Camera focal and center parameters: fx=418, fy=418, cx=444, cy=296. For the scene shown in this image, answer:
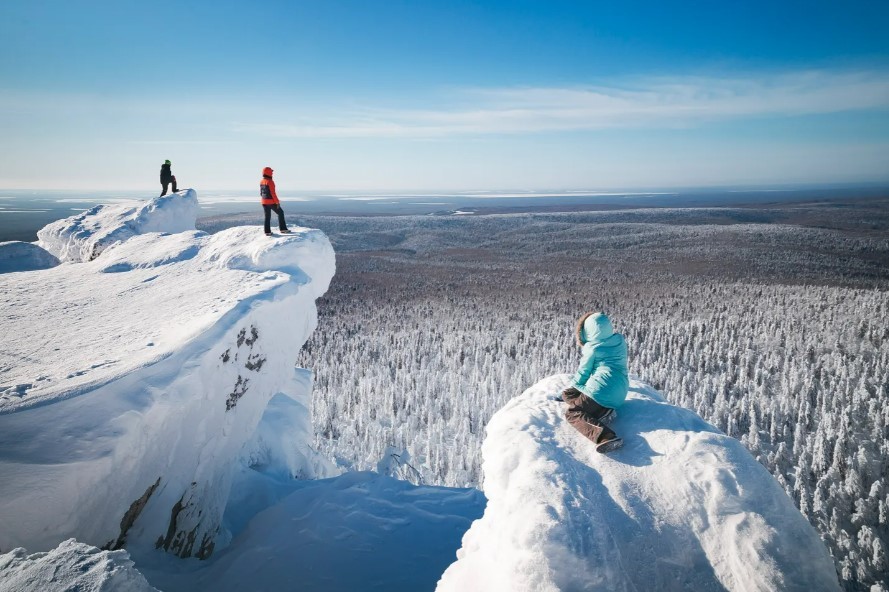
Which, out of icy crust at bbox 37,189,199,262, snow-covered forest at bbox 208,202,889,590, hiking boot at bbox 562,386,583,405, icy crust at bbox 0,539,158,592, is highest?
icy crust at bbox 37,189,199,262

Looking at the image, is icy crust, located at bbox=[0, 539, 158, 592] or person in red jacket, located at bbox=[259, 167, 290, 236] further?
person in red jacket, located at bbox=[259, 167, 290, 236]

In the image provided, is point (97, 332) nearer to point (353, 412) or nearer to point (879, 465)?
point (353, 412)

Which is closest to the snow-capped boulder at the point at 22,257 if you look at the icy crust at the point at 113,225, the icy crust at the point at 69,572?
the icy crust at the point at 113,225

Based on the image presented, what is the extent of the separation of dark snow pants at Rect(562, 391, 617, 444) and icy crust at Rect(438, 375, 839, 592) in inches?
4.4

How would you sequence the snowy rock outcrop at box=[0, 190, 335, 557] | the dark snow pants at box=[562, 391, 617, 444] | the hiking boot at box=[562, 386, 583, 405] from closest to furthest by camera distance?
the snowy rock outcrop at box=[0, 190, 335, 557] < the dark snow pants at box=[562, 391, 617, 444] < the hiking boot at box=[562, 386, 583, 405]

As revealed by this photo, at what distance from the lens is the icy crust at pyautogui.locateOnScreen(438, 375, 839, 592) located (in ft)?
9.59

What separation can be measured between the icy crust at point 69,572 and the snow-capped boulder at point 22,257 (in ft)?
32.9

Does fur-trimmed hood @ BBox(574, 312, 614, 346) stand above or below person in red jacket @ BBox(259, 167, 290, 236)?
below

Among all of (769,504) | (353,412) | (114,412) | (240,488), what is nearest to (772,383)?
(769,504)

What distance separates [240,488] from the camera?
21.1ft

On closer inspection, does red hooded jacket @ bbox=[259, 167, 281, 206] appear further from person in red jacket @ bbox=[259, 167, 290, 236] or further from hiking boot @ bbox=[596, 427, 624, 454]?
hiking boot @ bbox=[596, 427, 624, 454]

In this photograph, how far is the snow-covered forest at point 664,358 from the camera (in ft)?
24.8

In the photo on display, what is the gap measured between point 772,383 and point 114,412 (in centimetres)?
1371

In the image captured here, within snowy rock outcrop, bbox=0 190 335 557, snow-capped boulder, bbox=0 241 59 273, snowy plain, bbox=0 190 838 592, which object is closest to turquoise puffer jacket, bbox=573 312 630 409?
snowy plain, bbox=0 190 838 592
